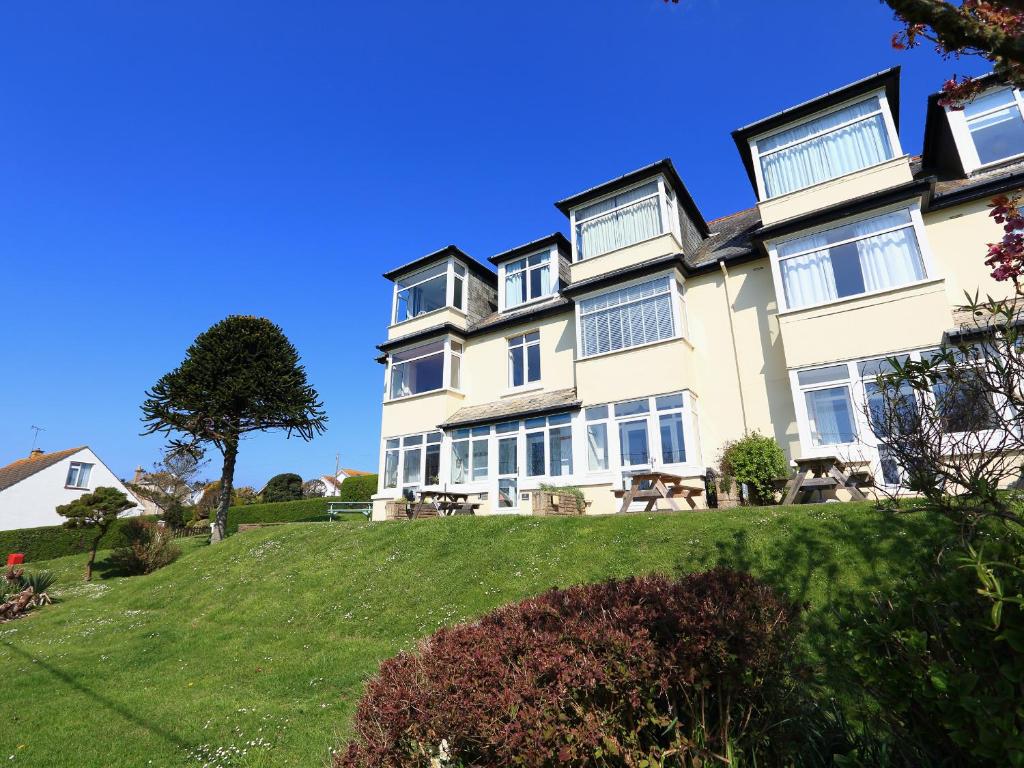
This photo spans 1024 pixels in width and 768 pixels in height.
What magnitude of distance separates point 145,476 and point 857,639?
5172cm

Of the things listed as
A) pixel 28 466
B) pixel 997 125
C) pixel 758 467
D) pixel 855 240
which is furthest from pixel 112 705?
pixel 28 466

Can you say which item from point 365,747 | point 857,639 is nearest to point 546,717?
point 365,747

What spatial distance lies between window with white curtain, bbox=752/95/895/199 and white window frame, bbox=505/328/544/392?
9396 mm

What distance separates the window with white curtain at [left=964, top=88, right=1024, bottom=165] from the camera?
545 inches

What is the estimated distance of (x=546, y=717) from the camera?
2.81 metres

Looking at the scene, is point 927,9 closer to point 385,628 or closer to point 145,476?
point 385,628

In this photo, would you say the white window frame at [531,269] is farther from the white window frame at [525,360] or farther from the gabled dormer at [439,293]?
the gabled dormer at [439,293]

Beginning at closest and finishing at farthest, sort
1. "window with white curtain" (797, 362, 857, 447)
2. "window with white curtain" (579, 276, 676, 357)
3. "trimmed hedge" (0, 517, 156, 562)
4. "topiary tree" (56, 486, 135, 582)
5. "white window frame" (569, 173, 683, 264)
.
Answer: "window with white curtain" (797, 362, 857, 447) → "window with white curtain" (579, 276, 676, 357) → "white window frame" (569, 173, 683, 264) → "topiary tree" (56, 486, 135, 582) → "trimmed hedge" (0, 517, 156, 562)

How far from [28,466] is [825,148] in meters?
48.7

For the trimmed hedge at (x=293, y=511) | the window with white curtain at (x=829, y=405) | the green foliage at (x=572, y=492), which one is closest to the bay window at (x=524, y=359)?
the green foliage at (x=572, y=492)

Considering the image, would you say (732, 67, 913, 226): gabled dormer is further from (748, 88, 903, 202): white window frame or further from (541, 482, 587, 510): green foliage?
(541, 482, 587, 510): green foliage

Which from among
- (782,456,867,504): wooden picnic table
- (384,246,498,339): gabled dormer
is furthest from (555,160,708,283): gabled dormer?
(782,456,867,504): wooden picnic table

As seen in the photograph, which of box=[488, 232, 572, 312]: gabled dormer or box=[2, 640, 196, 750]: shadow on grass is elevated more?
box=[488, 232, 572, 312]: gabled dormer

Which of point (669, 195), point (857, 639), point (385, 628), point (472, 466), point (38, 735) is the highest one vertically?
point (669, 195)
